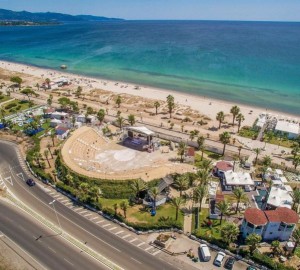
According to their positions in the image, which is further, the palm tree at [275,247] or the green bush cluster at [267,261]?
the palm tree at [275,247]

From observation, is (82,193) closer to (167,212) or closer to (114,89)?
(167,212)

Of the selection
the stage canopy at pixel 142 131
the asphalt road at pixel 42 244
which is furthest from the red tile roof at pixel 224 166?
the asphalt road at pixel 42 244

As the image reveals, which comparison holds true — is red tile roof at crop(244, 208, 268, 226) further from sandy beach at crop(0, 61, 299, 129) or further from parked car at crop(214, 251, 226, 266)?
sandy beach at crop(0, 61, 299, 129)

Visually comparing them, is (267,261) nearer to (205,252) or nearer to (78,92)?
(205,252)

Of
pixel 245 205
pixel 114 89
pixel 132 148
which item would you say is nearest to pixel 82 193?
pixel 132 148

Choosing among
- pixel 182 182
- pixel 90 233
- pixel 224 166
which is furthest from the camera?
pixel 224 166

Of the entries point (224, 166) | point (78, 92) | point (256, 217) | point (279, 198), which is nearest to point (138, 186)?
point (256, 217)

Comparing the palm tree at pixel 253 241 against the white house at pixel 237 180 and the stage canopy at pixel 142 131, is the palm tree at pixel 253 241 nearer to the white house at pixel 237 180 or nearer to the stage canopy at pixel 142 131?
the white house at pixel 237 180
